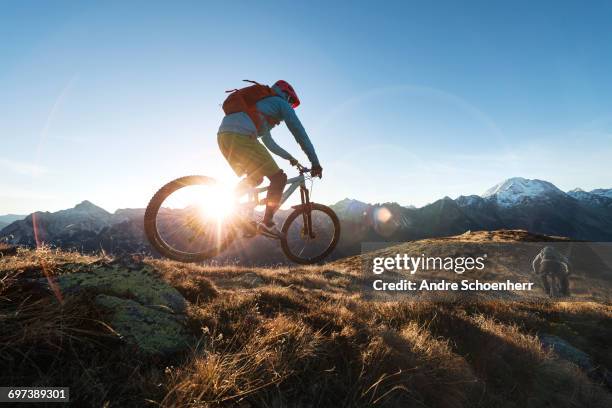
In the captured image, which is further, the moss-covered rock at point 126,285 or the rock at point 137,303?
the moss-covered rock at point 126,285

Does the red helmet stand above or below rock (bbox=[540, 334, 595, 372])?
above

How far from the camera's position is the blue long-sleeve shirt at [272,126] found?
650cm

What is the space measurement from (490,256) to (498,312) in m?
40.1

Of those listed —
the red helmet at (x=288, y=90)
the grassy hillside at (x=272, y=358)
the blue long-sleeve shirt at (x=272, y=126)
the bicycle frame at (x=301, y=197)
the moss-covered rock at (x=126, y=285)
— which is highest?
the red helmet at (x=288, y=90)

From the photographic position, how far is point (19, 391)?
2637 mm

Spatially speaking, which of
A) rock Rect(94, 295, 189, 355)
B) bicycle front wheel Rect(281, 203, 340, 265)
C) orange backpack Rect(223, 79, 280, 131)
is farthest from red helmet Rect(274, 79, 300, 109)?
rock Rect(94, 295, 189, 355)

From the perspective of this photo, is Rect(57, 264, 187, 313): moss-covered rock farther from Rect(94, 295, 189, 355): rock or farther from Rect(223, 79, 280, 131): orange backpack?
Rect(223, 79, 280, 131): orange backpack

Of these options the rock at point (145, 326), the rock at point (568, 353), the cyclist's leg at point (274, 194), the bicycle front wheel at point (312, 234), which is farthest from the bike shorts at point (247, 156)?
the rock at point (568, 353)

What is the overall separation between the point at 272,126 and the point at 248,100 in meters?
0.77

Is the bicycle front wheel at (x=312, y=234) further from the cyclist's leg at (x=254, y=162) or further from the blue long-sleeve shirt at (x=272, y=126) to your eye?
the blue long-sleeve shirt at (x=272, y=126)

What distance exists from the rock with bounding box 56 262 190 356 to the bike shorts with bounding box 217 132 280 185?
2645 millimetres

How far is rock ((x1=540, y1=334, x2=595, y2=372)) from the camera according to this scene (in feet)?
25.3

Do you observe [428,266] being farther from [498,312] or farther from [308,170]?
[308,170]

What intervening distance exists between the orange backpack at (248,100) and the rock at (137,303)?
350 centimetres
